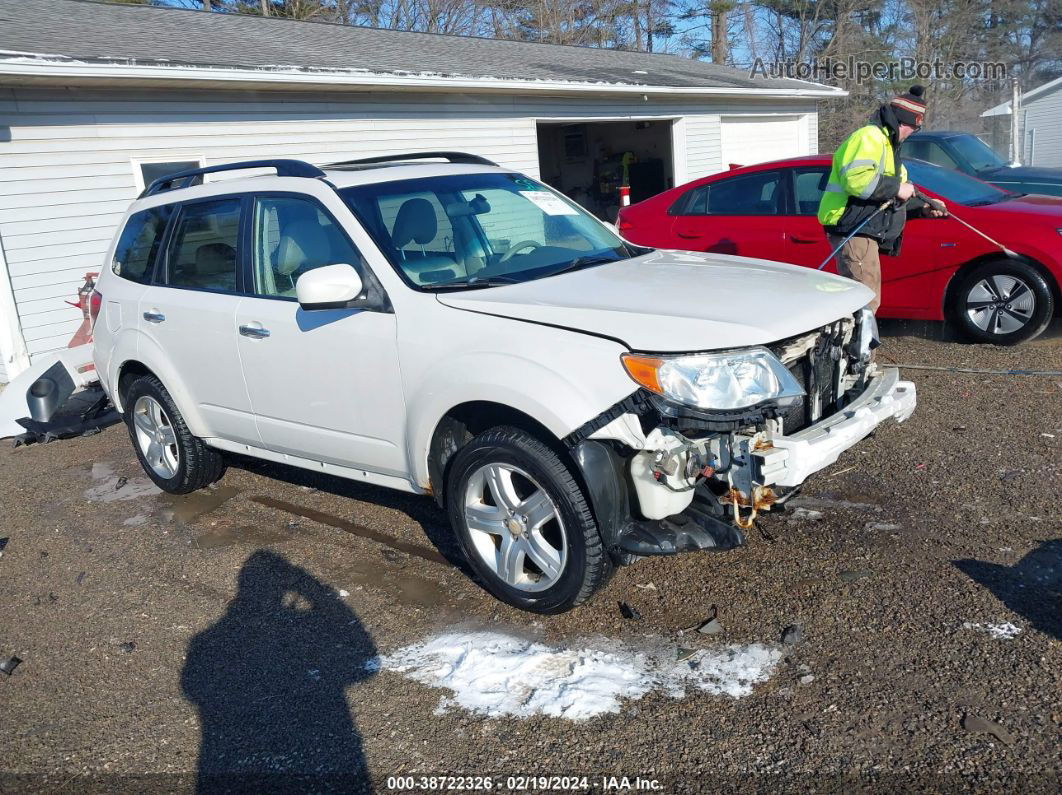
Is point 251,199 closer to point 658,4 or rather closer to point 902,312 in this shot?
point 902,312

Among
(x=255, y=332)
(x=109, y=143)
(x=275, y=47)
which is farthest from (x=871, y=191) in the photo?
(x=275, y=47)

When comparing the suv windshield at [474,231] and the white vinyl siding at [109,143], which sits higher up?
the white vinyl siding at [109,143]

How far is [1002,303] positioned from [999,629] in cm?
451

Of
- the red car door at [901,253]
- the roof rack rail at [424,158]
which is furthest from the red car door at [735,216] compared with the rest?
the roof rack rail at [424,158]

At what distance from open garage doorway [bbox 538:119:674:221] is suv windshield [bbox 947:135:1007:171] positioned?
6702 millimetres

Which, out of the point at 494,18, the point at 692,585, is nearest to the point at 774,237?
the point at 692,585

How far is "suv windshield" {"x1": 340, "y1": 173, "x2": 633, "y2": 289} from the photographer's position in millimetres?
4270

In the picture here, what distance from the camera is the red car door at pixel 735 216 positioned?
26.8 feet

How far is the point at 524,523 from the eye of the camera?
3.79m

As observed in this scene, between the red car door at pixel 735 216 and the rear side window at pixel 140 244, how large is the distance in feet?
15.8

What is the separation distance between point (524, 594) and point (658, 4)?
129 feet

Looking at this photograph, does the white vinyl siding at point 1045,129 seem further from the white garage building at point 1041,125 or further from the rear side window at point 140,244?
the rear side window at point 140,244

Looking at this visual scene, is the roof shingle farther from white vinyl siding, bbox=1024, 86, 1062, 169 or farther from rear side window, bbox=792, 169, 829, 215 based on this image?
white vinyl siding, bbox=1024, 86, 1062, 169

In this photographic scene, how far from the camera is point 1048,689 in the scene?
3041mm
